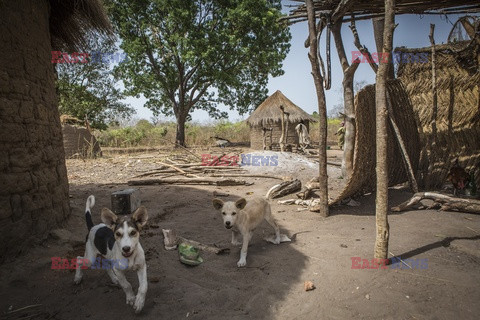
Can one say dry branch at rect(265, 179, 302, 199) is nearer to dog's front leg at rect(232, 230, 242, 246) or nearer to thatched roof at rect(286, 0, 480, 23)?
dog's front leg at rect(232, 230, 242, 246)

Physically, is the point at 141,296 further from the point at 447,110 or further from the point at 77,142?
the point at 77,142

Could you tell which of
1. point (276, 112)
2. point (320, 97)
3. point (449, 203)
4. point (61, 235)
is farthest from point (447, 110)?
point (276, 112)

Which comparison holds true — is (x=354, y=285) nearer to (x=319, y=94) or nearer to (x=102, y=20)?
(x=319, y=94)

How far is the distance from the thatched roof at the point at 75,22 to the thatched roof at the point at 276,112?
1545 cm

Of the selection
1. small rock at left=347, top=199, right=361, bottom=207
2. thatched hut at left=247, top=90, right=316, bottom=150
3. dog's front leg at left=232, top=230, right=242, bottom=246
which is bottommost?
dog's front leg at left=232, top=230, right=242, bottom=246

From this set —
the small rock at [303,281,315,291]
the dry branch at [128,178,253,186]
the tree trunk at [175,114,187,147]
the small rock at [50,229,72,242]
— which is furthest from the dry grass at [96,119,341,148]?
the small rock at [303,281,315,291]

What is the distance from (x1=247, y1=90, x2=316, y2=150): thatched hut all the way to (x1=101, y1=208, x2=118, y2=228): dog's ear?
55.4 ft

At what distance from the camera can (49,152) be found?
3627 millimetres

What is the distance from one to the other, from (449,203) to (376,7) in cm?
413

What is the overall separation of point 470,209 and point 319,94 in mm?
3325

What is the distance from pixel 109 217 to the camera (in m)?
2.45

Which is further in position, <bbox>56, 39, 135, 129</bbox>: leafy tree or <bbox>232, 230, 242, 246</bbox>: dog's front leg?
<bbox>56, 39, 135, 129</bbox>: leafy tree

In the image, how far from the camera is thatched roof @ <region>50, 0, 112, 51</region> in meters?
4.29

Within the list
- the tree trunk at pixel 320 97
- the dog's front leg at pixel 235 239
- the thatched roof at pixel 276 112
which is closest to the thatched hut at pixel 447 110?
the tree trunk at pixel 320 97
